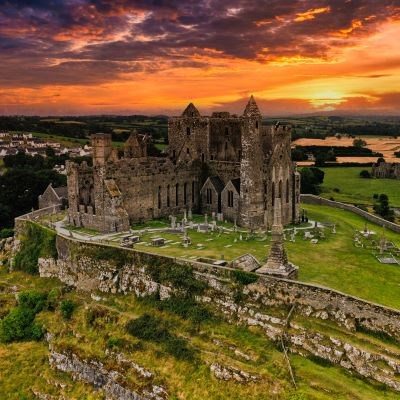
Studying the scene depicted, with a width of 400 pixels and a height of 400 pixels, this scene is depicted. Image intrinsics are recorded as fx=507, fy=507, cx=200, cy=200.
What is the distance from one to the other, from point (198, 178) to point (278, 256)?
26.2 metres

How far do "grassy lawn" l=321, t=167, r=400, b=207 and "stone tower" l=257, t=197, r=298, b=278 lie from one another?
56070mm

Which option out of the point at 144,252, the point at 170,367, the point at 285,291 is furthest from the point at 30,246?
the point at 285,291

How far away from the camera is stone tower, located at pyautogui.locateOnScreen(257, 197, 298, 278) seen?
3266cm

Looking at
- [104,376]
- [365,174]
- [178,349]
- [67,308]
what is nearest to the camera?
[178,349]

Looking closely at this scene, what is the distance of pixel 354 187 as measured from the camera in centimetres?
10138

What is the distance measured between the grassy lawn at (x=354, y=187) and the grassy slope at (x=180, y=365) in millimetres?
58306

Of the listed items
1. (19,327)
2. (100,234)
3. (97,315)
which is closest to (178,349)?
(97,315)

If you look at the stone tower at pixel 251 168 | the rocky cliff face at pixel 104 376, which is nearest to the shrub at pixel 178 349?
the rocky cliff face at pixel 104 376

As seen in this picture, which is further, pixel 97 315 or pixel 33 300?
→ pixel 33 300

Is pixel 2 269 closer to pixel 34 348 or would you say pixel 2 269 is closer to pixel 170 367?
pixel 34 348

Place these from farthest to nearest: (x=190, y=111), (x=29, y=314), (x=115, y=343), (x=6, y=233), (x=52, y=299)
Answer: (x=6, y=233), (x=190, y=111), (x=52, y=299), (x=29, y=314), (x=115, y=343)

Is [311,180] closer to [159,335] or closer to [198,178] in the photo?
[198,178]

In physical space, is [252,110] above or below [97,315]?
above

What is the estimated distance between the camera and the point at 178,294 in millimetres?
36188
